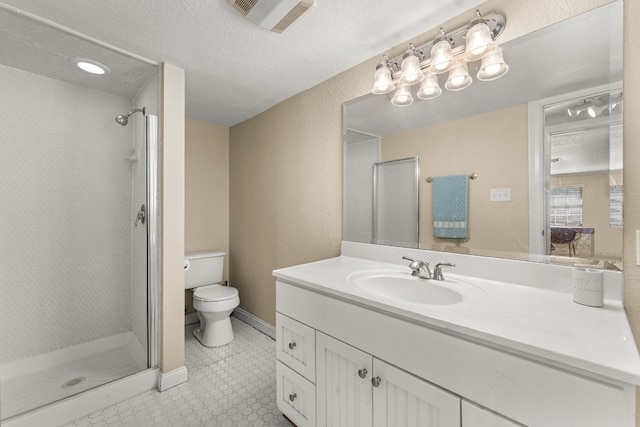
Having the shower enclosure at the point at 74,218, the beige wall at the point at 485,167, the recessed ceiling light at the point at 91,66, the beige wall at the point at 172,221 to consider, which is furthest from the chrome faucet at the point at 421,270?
the recessed ceiling light at the point at 91,66

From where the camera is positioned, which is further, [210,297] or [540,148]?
[210,297]

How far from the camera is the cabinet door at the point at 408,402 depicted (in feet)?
2.63

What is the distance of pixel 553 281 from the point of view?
104cm

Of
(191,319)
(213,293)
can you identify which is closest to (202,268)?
(213,293)

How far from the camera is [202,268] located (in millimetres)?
2527

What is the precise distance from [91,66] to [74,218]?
107 cm

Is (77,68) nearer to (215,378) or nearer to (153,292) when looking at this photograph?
(153,292)

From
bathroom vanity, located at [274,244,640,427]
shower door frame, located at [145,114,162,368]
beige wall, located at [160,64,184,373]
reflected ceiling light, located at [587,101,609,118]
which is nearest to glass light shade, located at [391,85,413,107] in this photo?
reflected ceiling light, located at [587,101,609,118]

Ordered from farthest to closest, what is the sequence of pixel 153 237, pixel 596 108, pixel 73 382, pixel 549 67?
pixel 153 237
pixel 73 382
pixel 549 67
pixel 596 108

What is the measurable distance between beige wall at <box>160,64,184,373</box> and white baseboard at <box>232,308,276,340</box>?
770 millimetres

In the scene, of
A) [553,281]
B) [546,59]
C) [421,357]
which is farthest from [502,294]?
[546,59]

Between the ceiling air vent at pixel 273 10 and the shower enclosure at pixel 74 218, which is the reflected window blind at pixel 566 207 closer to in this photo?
the ceiling air vent at pixel 273 10

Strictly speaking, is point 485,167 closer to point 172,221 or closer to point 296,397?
point 296,397

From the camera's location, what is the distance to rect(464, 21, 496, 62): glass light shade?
3.81 ft
